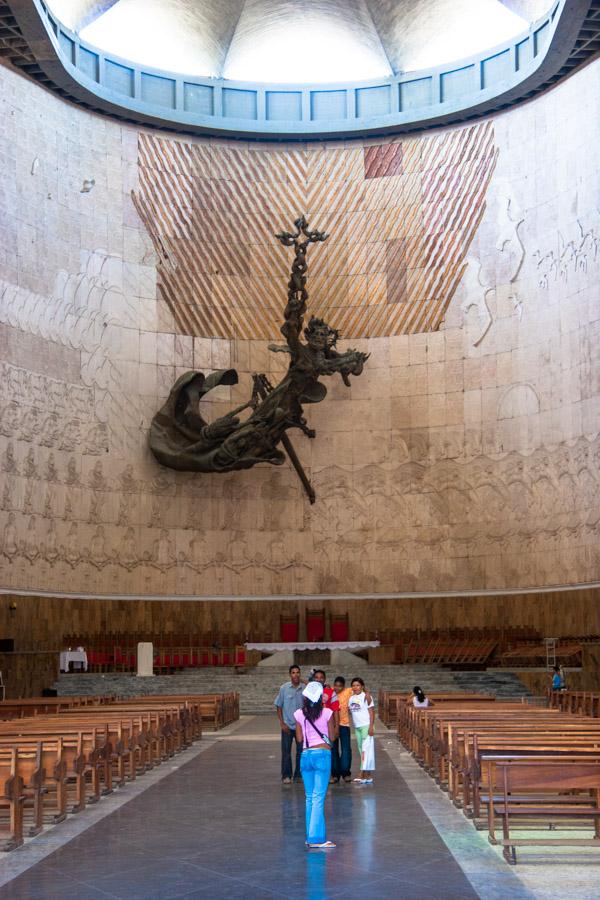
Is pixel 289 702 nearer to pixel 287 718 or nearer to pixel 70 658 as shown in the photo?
pixel 287 718

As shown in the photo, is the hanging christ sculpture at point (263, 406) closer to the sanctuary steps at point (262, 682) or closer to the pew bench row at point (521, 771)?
the sanctuary steps at point (262, 682)

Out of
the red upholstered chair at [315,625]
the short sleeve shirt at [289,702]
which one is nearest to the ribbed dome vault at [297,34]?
the red upholstered chair at [315,625]

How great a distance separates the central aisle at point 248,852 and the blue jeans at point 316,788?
0.14 meters

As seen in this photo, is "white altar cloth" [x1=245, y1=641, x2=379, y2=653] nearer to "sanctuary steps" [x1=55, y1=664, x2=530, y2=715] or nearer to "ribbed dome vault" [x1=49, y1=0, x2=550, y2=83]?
"sanctuary steps" [x1=55, y1=664, x2=530, y2=715]

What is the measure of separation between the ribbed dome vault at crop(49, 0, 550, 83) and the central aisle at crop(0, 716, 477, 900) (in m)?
22.1

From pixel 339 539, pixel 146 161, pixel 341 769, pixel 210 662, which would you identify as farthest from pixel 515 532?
pixel 341 769

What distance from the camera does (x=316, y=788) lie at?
24.0ft

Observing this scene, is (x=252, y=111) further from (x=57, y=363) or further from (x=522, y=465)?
(x=522, y=465)

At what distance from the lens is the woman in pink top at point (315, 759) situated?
7273mm

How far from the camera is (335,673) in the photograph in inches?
925

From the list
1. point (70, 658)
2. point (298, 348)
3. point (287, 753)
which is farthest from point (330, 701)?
point (298, 348)

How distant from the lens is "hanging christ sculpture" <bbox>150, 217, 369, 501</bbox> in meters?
25.0

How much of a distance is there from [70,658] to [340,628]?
259 inches

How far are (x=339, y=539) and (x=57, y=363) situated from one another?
8.00 m
